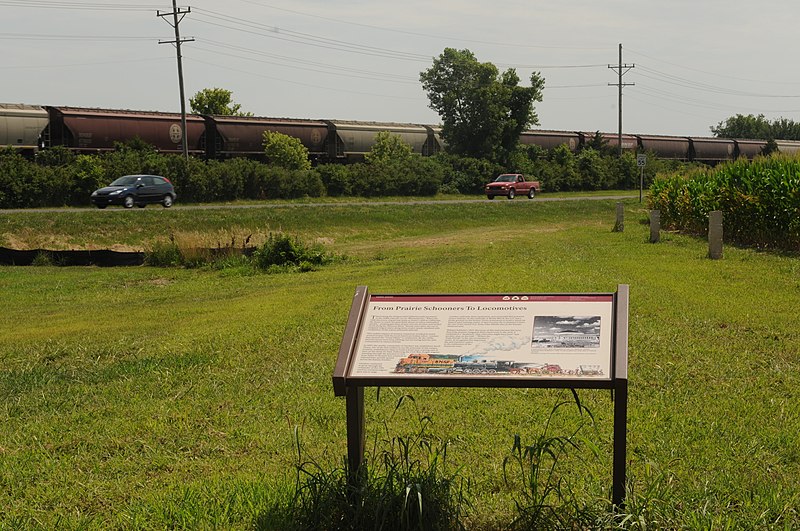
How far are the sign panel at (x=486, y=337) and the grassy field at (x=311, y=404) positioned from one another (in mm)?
837

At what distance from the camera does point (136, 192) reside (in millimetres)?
36125

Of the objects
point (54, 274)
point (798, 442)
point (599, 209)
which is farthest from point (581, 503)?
point (599, 209)

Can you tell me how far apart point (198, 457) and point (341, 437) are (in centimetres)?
104

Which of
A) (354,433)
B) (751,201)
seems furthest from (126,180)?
(354,433)

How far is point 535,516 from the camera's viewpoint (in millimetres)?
4816

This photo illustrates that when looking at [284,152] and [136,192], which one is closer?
[136,192]

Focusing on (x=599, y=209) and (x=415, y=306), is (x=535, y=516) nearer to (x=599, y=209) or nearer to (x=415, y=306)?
(x=415, y=306)

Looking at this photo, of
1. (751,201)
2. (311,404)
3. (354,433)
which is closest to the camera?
(354,433)

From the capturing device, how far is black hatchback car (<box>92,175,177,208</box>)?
35406 millimetres

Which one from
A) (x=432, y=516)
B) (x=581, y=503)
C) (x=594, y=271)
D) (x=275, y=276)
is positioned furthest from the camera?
(x=275, y=276)

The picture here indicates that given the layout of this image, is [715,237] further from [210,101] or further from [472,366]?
[210,101]

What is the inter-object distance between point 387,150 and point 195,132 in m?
13.1

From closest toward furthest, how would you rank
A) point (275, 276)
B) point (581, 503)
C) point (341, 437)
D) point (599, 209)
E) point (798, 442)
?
1. point (581, 503)
2. point (798, 442)
3. point (341, 437)
4. point (275, 276)
5. point (599, 209)

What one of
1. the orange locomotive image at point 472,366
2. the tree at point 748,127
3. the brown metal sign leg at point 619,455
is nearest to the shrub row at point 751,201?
the brown metal sign leg at point 619,455
